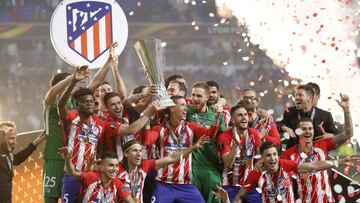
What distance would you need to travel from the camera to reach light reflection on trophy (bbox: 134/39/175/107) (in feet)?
28.2

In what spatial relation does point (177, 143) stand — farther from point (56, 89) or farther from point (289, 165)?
point (56, 89)

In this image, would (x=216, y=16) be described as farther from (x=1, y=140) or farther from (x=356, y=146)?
(x=1, y=140)

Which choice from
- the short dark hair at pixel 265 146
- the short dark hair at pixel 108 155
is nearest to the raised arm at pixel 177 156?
the short dark hair at pixel 265 146

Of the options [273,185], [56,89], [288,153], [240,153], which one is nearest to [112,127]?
[56,89]

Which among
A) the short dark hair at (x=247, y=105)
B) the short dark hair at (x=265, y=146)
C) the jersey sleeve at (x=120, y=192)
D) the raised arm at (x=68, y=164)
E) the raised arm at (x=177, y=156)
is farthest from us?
the short dark hair at (x=247, y=105)

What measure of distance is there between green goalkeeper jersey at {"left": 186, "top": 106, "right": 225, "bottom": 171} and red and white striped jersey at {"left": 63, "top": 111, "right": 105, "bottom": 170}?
1133 mm

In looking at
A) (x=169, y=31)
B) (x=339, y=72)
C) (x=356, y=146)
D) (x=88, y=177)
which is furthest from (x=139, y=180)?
(x=169, y=31)

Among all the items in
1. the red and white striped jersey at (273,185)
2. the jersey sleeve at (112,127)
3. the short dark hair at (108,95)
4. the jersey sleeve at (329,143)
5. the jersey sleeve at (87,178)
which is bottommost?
the red and white striped jersey at (273,185)

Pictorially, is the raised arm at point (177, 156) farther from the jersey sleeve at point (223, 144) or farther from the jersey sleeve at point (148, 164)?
the jersey sleeve at point (223, 144)

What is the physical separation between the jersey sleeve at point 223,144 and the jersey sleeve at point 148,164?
69 centimetres

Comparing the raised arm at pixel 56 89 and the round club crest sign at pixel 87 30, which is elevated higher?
the round club crest sign at pixel 87 30

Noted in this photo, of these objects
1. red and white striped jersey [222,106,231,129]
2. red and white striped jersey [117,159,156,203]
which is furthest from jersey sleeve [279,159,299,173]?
red and white striped jersey [117,159,156,203]

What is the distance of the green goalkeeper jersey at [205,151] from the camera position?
372 inches

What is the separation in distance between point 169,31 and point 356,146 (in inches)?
166
